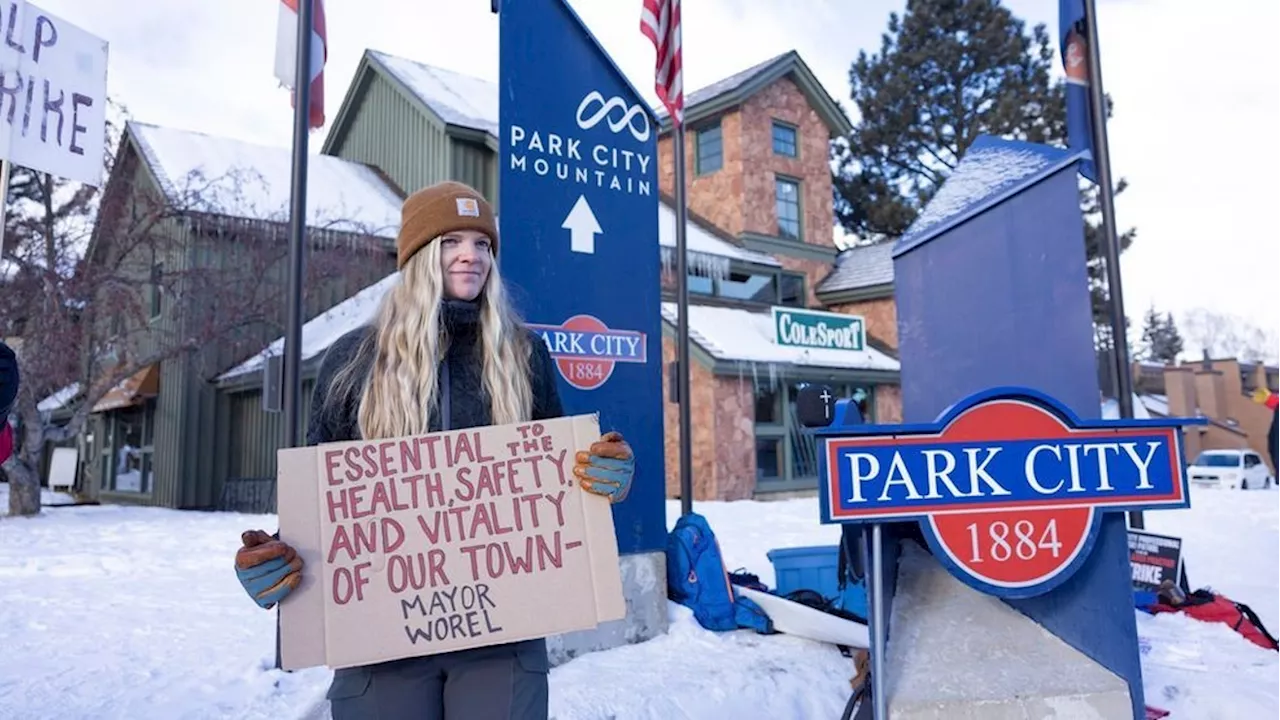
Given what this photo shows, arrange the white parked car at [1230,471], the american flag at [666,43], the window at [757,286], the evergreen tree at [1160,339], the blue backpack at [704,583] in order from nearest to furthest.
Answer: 1. the blue backpack at [704,583]
2. the american flag at [666,43]
3. the window at [757,286]
4. the white parked car at [1230,471]
5. the evergreen tree at [1160,339]

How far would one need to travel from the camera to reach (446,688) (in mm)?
1835

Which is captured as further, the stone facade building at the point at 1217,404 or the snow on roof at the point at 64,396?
the stone facade building at the point at 1217,404

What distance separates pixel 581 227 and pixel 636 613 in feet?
7.23

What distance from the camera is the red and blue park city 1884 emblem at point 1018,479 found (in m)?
2.60

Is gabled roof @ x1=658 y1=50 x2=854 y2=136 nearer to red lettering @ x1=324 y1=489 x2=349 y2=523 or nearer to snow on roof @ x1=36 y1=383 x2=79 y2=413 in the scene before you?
snow on roof @ x1=36 y1=383 x2=79 y2=413

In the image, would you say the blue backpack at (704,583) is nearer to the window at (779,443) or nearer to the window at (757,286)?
the window at (779,443)

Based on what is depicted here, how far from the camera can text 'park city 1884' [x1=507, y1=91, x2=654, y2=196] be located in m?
4.82

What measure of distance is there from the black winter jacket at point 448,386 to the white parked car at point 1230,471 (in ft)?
78.3

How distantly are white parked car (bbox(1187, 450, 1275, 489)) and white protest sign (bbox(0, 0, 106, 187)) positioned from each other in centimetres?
2398

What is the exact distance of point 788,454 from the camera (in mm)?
15234

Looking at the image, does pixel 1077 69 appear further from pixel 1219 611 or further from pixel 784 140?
pixel 784 140

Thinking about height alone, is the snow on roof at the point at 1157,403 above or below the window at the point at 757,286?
below

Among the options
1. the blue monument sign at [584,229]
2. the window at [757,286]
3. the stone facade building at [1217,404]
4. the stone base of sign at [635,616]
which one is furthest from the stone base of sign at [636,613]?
the stone facade building at [1217,404]

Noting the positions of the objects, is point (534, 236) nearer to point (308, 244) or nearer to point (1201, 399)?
point (308, 244)
